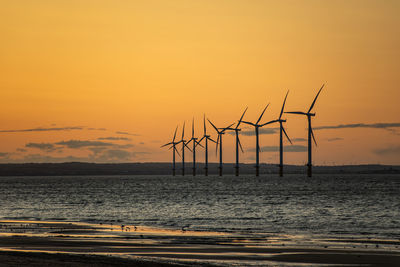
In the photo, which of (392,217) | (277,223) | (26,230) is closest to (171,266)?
(26,230)

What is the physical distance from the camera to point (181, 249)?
38031 mm

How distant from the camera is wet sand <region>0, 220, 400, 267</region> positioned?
32.0 meters

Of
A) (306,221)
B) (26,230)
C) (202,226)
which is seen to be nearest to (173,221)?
(202,226)

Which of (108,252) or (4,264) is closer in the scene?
(4,264)

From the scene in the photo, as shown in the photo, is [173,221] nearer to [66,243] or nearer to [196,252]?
[66,243]

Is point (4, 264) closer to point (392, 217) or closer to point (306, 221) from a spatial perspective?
point (306, 221)

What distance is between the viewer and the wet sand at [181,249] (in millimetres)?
32031

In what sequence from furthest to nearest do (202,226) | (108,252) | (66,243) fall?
(202,226), (66,243), (108,252)

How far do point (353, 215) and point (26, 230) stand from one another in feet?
129

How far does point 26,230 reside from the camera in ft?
172

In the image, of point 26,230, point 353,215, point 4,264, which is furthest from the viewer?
point 353,215

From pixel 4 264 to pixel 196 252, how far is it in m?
11.3

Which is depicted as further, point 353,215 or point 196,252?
point 353,215

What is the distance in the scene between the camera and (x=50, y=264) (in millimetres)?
30125
